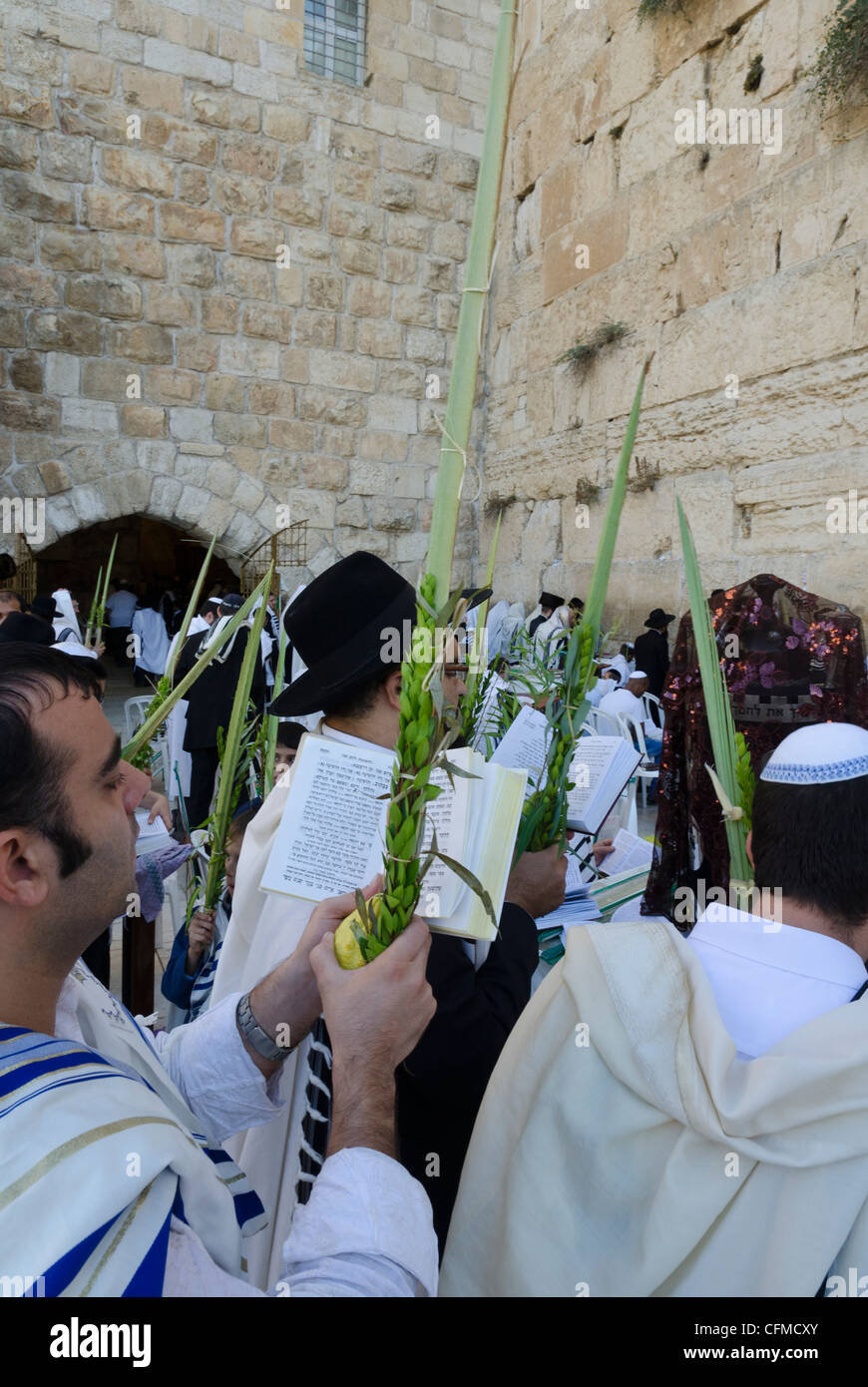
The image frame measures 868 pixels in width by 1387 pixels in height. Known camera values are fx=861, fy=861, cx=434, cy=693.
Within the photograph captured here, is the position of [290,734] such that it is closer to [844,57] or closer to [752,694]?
[752,694]

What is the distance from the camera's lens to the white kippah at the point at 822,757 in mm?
1138

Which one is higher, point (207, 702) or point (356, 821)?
point (356, 821)

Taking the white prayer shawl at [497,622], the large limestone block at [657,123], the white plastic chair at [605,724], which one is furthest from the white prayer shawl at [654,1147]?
the large limestone block at [657,123]

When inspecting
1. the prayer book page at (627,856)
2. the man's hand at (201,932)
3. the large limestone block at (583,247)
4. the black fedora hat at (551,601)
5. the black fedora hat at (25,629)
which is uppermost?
the large limestone block at (583,247)

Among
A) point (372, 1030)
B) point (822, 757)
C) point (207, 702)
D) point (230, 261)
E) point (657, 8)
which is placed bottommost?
point (207, 702)

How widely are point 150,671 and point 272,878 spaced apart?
11.2 meters

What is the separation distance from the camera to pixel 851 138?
18.0ft

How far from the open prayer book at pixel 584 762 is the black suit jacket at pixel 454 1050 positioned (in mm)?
424

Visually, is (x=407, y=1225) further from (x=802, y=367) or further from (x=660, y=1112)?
(x=802, y=367)

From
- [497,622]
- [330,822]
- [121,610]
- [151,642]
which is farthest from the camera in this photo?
[121,610]

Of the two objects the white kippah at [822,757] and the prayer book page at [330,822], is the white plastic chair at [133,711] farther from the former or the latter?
the white kippah at [822,757]

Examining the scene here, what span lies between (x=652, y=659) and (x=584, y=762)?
15.9 ft

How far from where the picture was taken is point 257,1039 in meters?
1.21

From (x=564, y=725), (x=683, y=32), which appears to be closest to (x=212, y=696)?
(x=564, y=725)
